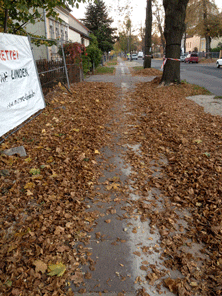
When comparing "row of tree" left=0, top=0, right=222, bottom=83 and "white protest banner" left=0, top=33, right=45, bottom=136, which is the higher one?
"row of tree" left=0, top=0, right=222, bottom=83

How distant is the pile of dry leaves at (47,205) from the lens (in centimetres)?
249

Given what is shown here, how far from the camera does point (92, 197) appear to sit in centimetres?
380

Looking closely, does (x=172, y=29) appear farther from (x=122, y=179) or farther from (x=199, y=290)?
(x=199, y=290)

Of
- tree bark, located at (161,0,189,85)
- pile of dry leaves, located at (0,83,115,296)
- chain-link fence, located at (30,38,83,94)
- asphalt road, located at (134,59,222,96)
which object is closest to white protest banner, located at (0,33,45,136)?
pile of dry leaves, located at (0,83,115,296)

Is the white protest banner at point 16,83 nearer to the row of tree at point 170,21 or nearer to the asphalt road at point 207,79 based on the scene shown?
the row of tree at point 170,21

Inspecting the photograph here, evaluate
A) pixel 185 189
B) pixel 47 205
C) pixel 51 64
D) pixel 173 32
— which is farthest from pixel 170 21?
pixel 47 205

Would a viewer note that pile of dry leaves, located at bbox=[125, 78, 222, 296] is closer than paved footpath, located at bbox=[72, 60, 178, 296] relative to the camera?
No

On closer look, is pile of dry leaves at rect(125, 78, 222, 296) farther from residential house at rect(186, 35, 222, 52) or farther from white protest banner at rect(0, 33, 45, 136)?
residential house at rect(186, 35, 222, 52)

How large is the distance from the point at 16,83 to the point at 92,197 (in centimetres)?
364

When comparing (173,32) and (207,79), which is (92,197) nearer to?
(173,32)

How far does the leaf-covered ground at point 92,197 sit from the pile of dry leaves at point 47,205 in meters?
0.01

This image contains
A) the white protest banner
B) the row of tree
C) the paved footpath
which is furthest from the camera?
the row of tree

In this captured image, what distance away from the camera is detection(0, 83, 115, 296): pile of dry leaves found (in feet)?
8.18

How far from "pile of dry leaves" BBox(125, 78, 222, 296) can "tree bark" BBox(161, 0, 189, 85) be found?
587 centimetres
